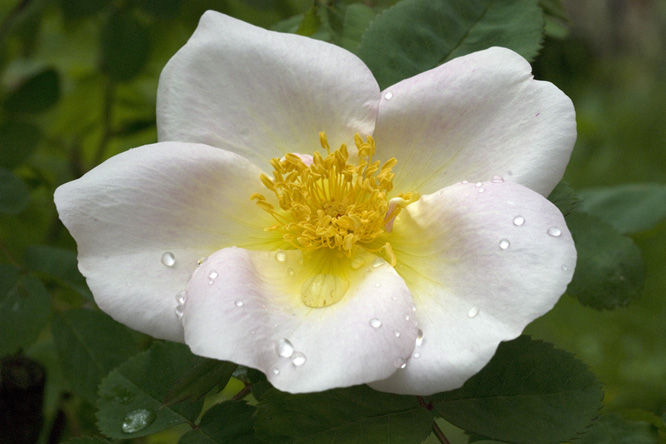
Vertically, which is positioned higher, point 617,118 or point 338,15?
point 338,15

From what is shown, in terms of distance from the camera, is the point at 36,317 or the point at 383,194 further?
the point at 36,317

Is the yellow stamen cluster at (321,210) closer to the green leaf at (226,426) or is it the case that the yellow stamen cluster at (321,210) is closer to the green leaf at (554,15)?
the green leaf at (226,426)

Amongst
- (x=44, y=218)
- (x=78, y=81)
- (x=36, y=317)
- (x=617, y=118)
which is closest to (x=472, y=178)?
(x=36, y=317)

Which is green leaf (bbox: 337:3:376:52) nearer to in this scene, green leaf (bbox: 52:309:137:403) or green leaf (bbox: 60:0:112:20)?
green leaf (bbox: 52:309:137:403)

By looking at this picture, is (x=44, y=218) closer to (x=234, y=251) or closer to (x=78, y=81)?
(x=78, y=81)

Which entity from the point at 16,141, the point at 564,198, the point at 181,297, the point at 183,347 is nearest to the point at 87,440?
the point at 183,347

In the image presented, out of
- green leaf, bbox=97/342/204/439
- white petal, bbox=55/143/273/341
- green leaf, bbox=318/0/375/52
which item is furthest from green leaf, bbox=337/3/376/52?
green leaf, bbox=97/342/204/439
